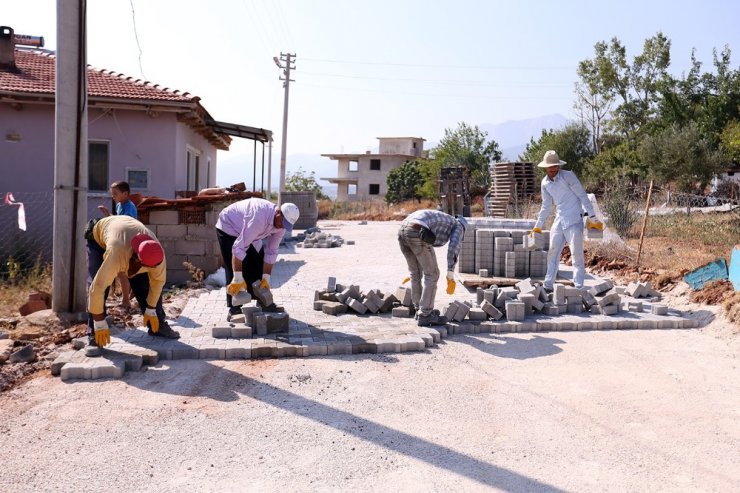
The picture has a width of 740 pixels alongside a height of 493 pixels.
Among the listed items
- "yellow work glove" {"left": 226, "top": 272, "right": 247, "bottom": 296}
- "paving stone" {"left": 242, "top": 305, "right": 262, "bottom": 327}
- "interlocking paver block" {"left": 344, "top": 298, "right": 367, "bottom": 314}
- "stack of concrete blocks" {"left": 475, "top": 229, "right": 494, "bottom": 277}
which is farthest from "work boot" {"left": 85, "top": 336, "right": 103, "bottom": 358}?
"stack of concrete blocks" {"left": 475, "top": 229, "right": 494, "bottom": 277}

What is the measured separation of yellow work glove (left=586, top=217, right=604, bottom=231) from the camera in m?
8.47

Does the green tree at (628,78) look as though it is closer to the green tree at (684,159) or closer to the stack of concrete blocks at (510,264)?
the green tree at (684,159)

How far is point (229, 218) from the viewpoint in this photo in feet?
22.6

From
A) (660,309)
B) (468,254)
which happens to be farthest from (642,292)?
(468,254)

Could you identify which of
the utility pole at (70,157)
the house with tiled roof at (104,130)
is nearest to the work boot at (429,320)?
the utility pole at (70,157)

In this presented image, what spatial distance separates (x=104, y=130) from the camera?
44.4 ft

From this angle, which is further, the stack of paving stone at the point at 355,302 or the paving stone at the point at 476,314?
the stack of paving stone at the point at 355,302

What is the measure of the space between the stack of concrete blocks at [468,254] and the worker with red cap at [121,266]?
5.63 meters

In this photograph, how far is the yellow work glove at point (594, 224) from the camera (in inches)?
333

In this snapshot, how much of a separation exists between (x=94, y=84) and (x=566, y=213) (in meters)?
10.2

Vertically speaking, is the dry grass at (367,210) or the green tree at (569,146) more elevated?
the green tree at (569,146)

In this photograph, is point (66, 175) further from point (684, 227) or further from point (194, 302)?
point (684, 227)

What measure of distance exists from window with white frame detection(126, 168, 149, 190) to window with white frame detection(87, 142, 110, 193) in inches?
18.3

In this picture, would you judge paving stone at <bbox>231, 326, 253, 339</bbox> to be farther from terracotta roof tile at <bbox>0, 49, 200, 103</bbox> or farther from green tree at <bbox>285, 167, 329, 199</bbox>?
green tree at <bbox>285, 167, 329, 199</bbox>
